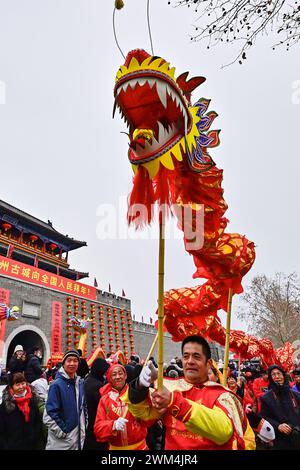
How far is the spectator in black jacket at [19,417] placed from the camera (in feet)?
9.40

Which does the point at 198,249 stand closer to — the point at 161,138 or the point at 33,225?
the point at 161,138

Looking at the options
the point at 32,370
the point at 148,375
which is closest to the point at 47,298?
the point at 32,370

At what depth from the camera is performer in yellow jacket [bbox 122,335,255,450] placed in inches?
53.6

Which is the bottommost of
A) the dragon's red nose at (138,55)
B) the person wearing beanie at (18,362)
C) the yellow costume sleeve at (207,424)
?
the person wearing beanie at (18,362)

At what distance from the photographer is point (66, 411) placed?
Answer: 2.96 meters

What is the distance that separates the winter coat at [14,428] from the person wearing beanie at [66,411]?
0.18m

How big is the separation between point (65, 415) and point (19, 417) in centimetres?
38

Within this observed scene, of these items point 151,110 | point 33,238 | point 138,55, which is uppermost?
point 33,238

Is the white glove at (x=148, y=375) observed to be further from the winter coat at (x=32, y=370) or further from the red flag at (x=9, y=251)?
the red flag at (x=9, y=251)

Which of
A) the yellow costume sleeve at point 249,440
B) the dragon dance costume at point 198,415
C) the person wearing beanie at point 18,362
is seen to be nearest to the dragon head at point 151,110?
the dragon dance costume at point 198,415

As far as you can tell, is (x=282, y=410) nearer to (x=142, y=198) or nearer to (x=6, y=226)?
(x=142, y=198)

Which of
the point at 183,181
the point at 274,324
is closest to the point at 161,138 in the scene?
the point at 183,181

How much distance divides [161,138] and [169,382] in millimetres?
1211

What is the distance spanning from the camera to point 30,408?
3090 mm
